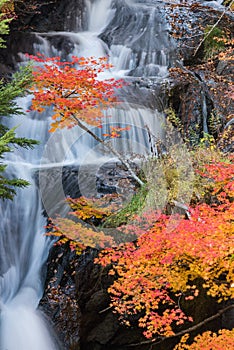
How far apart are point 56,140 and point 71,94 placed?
2062 mm

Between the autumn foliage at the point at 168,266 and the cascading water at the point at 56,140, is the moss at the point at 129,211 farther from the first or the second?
the cascading water at the point at 56,140

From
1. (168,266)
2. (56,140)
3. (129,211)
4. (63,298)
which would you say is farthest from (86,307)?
(56,140)

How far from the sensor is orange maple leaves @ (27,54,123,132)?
7320 millimetres

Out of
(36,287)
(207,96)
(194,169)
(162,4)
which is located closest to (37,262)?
(36,287)

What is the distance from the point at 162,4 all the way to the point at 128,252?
Result: 38.7 ft

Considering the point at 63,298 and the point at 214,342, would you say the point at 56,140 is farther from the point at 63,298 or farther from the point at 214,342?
the point at 214,342

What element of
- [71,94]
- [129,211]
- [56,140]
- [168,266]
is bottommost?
[168,266]

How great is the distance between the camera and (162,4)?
1408 centimetres

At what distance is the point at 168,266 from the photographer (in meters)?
5.49

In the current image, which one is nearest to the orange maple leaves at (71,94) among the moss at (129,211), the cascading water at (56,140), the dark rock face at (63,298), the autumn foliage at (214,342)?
the cascading water at (56,140)

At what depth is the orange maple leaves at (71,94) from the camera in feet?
24.0

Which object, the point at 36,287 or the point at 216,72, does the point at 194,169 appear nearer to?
the point at 36,287

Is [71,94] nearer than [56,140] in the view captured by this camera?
Yes

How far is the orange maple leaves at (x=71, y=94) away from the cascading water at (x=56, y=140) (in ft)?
1.59
